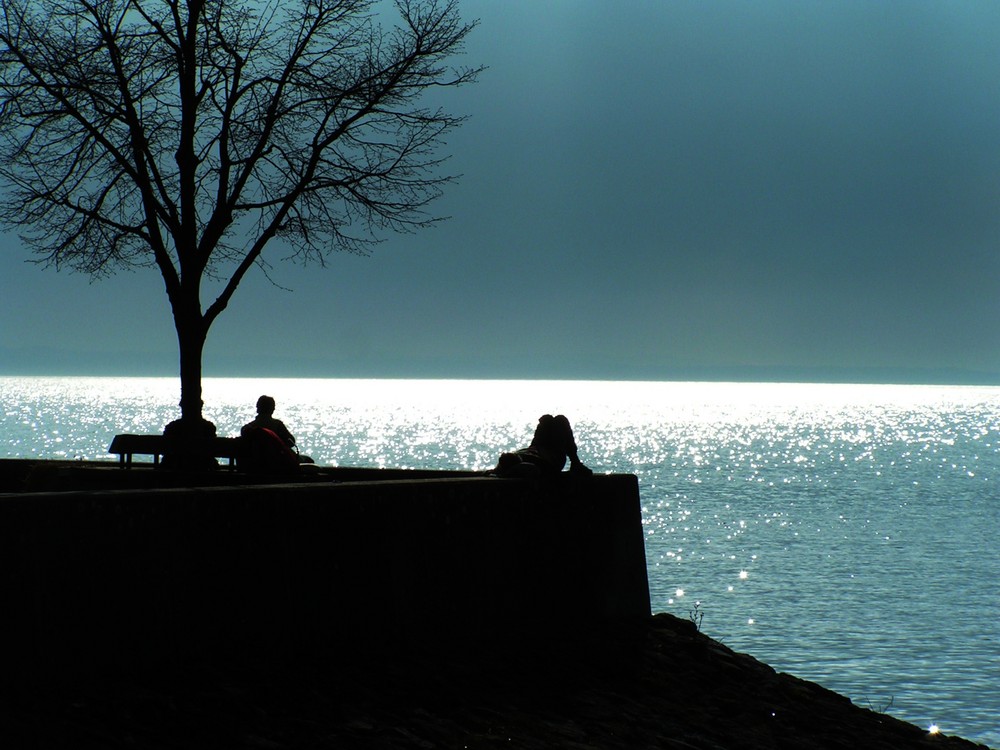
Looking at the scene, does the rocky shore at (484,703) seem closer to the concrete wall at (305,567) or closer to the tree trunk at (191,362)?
the concrete wall at (305,567)

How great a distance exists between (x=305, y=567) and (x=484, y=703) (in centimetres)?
187

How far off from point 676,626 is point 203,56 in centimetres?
991

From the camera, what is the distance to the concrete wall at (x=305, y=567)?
906 cm

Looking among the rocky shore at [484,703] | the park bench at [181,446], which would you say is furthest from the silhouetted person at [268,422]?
the rocky shore at [484,703]

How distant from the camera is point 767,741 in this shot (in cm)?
1201

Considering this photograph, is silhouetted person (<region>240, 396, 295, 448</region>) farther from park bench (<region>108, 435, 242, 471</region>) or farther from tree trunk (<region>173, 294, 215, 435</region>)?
tree trunk (<region>173, 294, 215, 435</region>)

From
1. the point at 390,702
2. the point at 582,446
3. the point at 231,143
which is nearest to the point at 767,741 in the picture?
the point at 390,702

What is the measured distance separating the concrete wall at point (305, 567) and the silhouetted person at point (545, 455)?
203 millimetres

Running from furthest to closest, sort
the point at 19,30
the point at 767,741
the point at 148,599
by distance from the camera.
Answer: the point at 19,30
the point at 767,741
the point at 148,599

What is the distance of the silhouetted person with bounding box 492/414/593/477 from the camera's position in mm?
13016

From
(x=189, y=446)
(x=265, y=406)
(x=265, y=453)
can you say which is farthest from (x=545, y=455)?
(x=189, y=446)

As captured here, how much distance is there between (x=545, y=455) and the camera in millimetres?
13383

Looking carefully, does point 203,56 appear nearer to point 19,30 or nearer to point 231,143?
point 231,143

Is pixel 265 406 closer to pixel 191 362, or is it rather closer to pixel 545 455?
pixel 191 362
